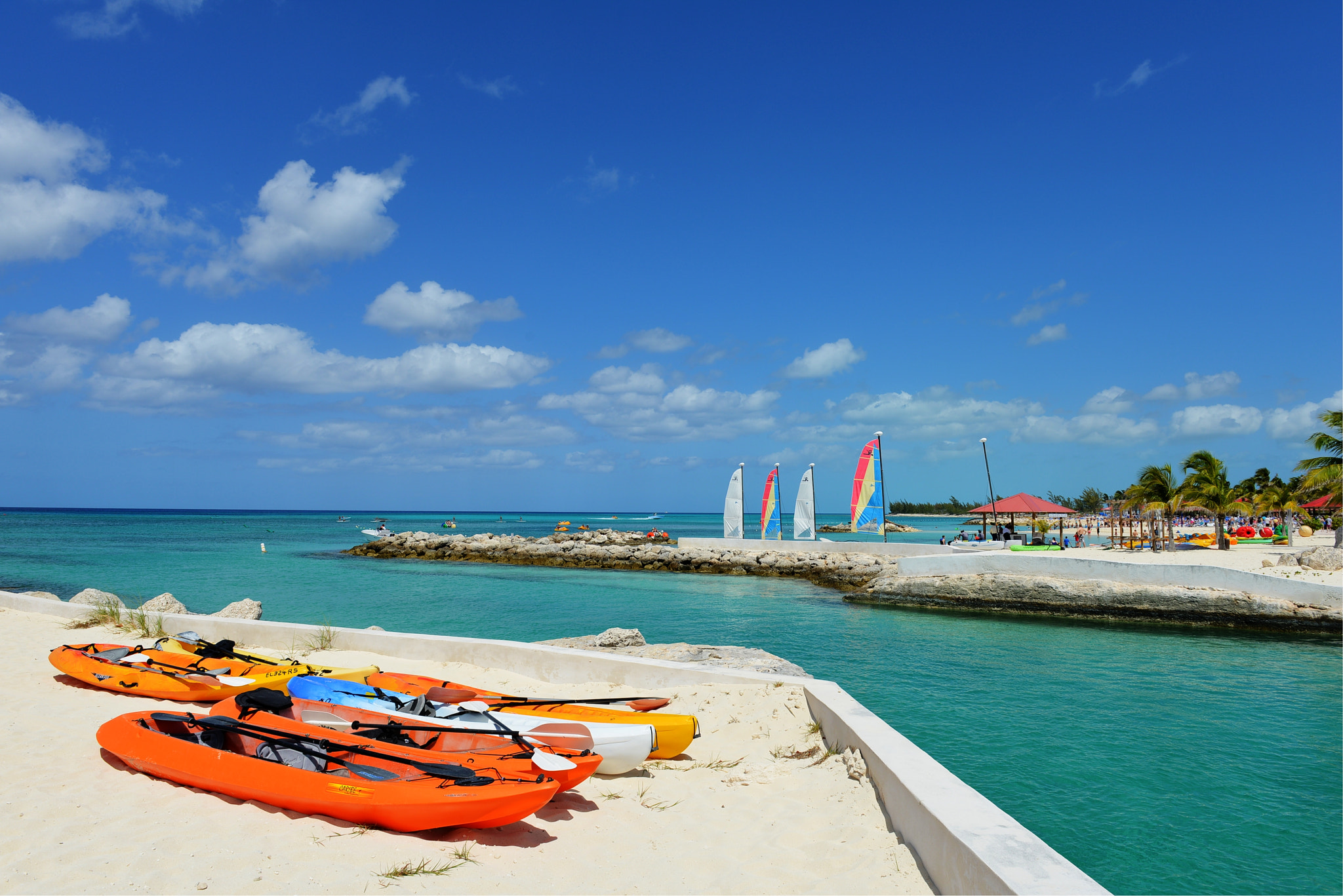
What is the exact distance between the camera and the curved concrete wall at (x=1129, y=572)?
59.1 ft

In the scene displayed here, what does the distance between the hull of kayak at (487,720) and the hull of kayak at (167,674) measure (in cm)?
75

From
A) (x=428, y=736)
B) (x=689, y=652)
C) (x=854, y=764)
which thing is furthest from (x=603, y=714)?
(x=689, y=652)

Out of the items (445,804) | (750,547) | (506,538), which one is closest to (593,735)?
(445,804)

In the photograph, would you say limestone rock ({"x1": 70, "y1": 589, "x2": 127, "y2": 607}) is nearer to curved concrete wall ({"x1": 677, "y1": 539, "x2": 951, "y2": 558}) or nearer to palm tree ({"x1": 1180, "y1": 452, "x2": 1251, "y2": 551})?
curved concrete wall ({"x1": 677, "y1": 539, "x2": 951, "y2": 558})

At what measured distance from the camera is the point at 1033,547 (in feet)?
88.0

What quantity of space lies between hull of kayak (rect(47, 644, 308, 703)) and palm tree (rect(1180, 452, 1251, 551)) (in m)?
34.8

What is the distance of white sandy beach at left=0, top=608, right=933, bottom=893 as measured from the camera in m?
3.86

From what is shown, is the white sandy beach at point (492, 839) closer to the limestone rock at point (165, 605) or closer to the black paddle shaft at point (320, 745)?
the black paddle shaft at point (320, 745)

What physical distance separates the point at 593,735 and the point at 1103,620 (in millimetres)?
18818

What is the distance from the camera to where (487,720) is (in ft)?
20.7

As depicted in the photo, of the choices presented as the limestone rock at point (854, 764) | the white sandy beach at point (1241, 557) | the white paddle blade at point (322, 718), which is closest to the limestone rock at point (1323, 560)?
the white sandy beach at point (1241, 557)

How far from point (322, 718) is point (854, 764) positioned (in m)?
4.65

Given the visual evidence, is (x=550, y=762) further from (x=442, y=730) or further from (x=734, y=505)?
(x=734, y=505)

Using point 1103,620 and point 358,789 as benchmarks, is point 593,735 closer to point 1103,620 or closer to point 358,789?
point 358,789
